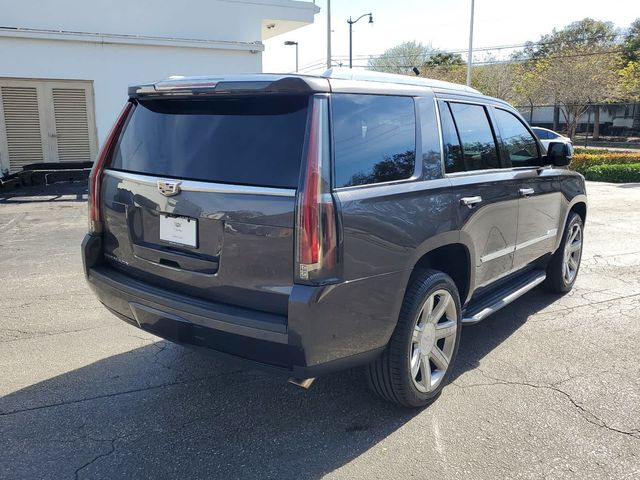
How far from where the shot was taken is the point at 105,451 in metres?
2.90

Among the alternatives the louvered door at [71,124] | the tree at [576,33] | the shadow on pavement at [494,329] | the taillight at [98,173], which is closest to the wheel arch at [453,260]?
the shadow on pavement at [494,329]

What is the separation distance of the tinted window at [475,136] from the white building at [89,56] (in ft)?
41.8

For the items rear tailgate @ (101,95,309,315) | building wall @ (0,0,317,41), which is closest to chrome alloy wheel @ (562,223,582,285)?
rear tailgate @ (101,95,309,315)

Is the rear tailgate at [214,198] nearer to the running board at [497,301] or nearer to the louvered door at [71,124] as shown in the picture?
the running board at [497,301]

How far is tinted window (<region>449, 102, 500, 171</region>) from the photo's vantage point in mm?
3818

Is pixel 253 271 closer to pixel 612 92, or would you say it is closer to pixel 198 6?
pixel 198 6

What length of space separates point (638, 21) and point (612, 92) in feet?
70.2

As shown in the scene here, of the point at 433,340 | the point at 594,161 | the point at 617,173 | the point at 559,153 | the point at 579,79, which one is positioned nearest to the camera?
the point at 433,340

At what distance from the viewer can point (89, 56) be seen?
14.5 metres

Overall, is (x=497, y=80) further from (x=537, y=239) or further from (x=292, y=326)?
(x=292, y=326)

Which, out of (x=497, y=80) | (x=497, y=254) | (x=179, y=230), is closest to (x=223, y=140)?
(x=179, y=230)

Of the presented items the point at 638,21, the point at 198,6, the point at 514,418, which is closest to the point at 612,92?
the point at 638,21

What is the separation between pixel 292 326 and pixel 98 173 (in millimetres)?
1770

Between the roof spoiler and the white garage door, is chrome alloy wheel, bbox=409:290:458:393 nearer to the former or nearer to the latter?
the roof spoiler
